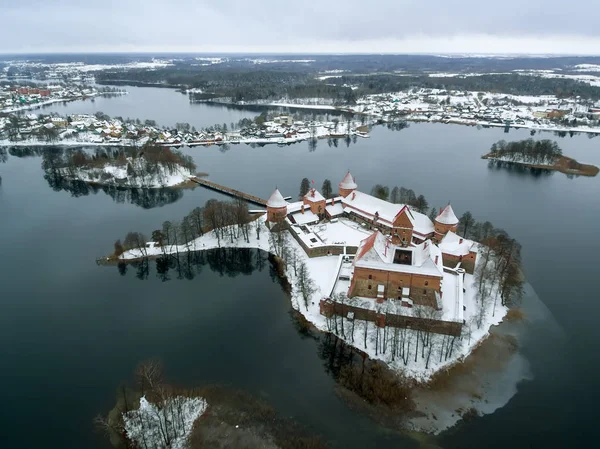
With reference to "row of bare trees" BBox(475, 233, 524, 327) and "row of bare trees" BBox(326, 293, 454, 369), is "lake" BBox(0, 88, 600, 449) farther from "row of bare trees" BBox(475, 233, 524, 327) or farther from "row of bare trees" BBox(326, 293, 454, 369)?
"row of bare trees" BBox(326, 293, 454, 369)

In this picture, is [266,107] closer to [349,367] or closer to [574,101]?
[574,101]

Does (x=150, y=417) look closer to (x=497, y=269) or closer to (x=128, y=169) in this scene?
(x=497, y=269)

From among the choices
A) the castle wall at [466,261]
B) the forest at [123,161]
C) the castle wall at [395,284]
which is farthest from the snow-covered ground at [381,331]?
the forest at [123,161]

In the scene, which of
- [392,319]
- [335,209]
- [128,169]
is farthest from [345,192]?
[128,169]

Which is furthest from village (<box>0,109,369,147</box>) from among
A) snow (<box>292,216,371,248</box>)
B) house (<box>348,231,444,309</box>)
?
house (<box>348,231,444,309</box>)

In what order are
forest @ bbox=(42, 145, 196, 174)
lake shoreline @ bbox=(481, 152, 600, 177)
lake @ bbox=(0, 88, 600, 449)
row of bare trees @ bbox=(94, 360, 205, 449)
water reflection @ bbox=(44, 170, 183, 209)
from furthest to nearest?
1. lake shoreline @ bbox=(481, 152, 600, 177)
2. forest @ bbox=(42, 145, 196, 174)
3. water reflection @ bbox=(44, 170, 183, 209)
4. lake @ bbox=(0, 88, 600, 449)
5. row of bare trees @ bbox=(94, 360, 205, 449)

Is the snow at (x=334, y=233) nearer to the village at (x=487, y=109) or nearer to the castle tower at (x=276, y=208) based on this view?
the castle tower at (x=276, y=208)
